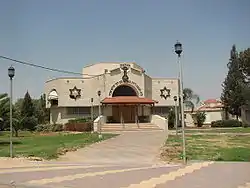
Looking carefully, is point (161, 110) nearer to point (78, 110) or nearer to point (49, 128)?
point (78, 110)

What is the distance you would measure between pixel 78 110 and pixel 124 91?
6279 mm

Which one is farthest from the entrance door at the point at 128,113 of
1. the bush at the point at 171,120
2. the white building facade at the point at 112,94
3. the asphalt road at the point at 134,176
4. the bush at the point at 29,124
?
the asphalt road at the point at 134,176

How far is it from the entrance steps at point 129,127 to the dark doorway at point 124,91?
4.80 metres

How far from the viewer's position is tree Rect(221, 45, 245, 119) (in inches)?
2244

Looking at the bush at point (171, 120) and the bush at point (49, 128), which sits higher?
the bush at point (171, 120)

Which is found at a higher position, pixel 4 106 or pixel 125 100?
pixel 125 100

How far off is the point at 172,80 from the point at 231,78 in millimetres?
12024

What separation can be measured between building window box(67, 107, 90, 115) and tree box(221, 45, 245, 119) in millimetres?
21504

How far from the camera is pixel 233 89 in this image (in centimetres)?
5794

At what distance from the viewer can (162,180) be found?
11.0m

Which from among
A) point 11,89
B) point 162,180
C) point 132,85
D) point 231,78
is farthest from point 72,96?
point 162,180

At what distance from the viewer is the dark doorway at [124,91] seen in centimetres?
4766

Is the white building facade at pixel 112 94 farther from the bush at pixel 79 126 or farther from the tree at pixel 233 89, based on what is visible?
the tree at pixel 233 89

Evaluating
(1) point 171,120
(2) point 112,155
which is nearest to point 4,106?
(2) point 112,155
